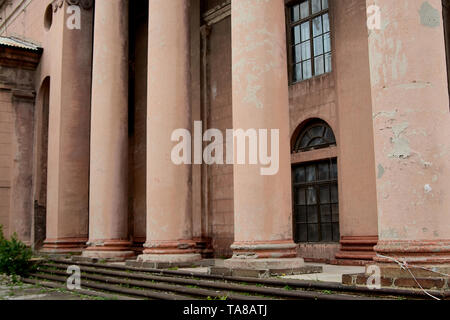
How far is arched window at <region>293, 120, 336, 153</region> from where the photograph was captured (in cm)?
1584

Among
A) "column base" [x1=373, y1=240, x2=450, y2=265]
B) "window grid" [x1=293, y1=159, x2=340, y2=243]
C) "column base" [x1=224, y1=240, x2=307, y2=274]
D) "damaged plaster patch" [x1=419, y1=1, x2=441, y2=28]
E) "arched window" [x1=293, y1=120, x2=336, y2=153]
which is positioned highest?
"damaged plaster patch" [x1=419, y1=1, x2=441, y2=28]

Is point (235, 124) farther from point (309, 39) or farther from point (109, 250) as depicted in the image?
point (109, 250)

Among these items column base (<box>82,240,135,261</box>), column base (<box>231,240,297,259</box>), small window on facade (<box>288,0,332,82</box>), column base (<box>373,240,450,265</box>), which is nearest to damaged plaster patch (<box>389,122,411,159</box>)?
column base (<box>373,240,450,265</box>)

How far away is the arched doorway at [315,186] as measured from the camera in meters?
15.5

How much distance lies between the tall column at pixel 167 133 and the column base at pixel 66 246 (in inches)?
253

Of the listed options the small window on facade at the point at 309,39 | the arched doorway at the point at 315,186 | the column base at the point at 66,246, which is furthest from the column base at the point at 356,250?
the column base at the point at 66,246

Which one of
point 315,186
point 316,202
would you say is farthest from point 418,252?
point 315,186

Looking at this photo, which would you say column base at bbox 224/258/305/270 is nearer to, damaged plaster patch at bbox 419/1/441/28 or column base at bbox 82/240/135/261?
damaged plaster patch at bbox 419/1/441/28

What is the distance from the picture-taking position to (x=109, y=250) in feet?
55.1

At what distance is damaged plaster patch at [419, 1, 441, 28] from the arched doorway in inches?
299

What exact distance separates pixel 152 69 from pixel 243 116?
4.56 m

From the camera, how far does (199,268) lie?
13.4 m

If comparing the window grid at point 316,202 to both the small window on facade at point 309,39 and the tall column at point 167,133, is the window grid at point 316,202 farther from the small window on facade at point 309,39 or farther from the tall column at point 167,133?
the tall column at point 167,133

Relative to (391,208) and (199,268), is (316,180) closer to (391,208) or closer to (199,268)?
(199,268)
